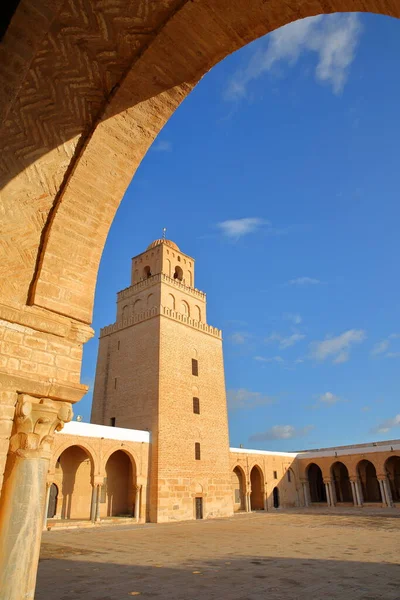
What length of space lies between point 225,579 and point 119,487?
15108 mm

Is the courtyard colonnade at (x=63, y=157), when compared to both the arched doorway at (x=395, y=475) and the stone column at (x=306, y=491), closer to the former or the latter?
the stone column at (x=306, y=491)

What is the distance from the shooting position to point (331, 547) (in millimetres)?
9555

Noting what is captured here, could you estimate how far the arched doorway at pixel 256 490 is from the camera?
27125 millimetres

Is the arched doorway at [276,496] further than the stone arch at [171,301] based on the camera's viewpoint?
Yes

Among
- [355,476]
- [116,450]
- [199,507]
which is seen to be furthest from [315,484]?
[116,450]

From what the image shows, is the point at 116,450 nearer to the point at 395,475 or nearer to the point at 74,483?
the point at 74,483

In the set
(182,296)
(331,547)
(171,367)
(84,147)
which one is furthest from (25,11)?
(182,296)

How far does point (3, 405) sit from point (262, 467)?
26399 millimetres

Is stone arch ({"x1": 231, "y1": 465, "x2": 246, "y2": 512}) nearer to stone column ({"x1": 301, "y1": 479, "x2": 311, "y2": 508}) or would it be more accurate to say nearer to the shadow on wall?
stone column ({"x1": 301, "y1": 479, "x2": 311, "y2": 508})

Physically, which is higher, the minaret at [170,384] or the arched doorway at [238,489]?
the minaret at [170,384]

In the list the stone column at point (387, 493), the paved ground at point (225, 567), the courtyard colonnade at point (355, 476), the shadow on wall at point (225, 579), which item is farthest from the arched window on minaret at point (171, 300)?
the stone column at point (387, 493)

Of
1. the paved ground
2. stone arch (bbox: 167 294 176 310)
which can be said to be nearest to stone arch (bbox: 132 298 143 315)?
stone arch (bbox: 167 294 176 310)

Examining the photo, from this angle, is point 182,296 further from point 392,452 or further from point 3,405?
point 3,405

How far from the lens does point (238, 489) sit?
26.1 m
